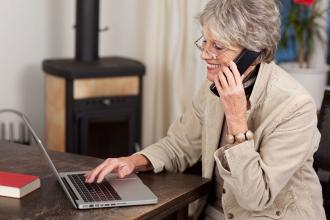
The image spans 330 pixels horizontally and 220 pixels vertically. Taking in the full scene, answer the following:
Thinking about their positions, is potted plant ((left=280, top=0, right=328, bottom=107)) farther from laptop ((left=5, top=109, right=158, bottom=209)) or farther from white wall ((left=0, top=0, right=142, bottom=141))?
laptop ((left=5, top=109, right=158, bottom=209))

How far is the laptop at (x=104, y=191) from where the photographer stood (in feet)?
4.78

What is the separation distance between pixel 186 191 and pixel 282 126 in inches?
12.5

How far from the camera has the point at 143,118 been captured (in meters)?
3.55

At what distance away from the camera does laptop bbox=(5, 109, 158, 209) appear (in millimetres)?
1456

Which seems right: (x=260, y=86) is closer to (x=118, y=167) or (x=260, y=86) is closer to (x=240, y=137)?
(x=240, y=137)

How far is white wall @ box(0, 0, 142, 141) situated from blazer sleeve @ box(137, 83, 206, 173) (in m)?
1.68

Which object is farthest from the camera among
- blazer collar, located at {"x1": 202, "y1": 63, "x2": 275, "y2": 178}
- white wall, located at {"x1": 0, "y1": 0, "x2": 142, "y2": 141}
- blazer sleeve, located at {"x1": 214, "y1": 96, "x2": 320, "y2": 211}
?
white wall, located at {"x1": 0, "y1": 0, "x2": 142, "y2": 141}

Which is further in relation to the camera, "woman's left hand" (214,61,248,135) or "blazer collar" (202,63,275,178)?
"blazer collar" (202,63,275,178)

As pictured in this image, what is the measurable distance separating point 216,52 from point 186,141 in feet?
1.24

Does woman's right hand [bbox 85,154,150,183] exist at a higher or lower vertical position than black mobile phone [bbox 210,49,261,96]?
lower

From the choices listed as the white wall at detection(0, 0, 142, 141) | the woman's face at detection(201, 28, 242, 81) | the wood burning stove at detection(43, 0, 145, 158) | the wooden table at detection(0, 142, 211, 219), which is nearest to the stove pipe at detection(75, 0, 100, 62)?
the wood burning stove at detection(43, 0, 145, 158)

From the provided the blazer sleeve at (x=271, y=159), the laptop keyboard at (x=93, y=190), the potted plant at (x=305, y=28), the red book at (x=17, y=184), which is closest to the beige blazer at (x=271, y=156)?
the blazer sleeve at (x=271, y=159)

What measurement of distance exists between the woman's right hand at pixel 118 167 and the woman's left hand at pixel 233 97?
0.32 m

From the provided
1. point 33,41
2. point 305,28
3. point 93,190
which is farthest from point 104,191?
point 305,28
